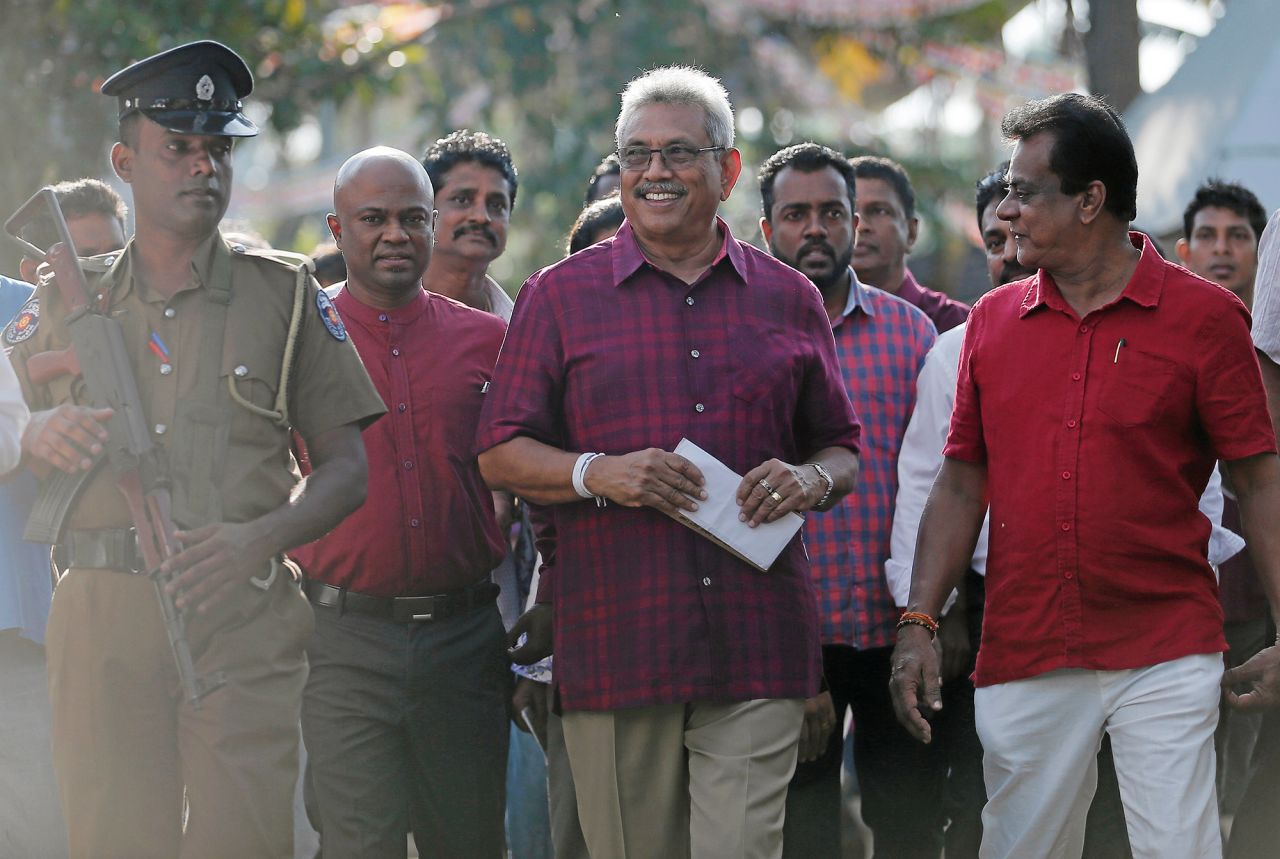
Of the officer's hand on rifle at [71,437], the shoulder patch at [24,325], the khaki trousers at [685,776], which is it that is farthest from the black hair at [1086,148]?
the shoulder patch at [24,325]

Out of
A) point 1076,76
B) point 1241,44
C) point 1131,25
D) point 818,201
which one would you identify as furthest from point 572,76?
point 818,201

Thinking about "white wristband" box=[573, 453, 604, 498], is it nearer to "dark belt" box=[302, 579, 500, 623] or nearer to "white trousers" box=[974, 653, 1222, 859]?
"dark belt" box=[302, 579, 500, 623]

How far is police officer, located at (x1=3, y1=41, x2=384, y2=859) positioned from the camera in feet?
14.3

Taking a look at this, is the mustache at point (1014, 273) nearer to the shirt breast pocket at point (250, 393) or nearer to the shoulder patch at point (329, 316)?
the shoulder patch at point (329, 316)

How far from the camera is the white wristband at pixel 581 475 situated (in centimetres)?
459

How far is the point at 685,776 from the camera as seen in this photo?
15.8 feet

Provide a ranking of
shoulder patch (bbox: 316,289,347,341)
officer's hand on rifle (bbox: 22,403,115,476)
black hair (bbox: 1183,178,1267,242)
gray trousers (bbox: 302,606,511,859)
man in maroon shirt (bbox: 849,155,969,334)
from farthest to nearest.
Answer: black hair (bbox: 1183,178,1267,242), man in maroon shirt (bbox: 849,155,969,334), gray trousers (bbox: 302,606,511,859), shoulder patch (bbox: 316,289,347,341), officer's hand on rifle (bbox: 22,403,115,476)

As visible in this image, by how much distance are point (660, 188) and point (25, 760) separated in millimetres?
2763

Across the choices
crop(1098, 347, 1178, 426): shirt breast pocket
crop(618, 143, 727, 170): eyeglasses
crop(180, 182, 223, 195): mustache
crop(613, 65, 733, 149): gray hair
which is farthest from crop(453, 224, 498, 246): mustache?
crop(1098, 347, 1178, 426): shirt breast pocket

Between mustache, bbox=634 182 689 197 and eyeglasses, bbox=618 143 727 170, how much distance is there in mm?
49

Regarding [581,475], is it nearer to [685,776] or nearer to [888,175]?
[685,776]

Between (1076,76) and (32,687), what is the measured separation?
676 inches

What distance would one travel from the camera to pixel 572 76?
858 inches

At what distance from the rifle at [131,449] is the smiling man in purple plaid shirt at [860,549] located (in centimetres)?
228
